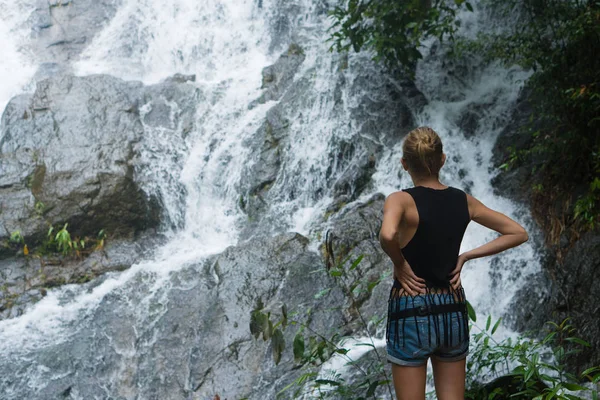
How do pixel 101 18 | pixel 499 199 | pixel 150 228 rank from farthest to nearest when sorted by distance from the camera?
pixel 101 18
pixel 150 228
pixel 499 199

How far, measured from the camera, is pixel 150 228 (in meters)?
8.88

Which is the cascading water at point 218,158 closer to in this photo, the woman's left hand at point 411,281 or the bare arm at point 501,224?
the woman's left hand at point 411,281

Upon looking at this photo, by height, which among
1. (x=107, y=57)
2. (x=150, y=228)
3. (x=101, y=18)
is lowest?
(x=150, y=228)

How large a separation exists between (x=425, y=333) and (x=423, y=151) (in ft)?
2.51

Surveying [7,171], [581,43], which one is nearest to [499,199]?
[581,43]

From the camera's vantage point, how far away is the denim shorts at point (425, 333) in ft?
7.87

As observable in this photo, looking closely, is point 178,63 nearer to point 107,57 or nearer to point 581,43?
point 107,57

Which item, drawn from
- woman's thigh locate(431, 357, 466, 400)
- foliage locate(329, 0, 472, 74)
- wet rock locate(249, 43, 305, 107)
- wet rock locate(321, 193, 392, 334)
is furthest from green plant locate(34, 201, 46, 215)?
woman's thigh locate(431, 357, 466, 400)

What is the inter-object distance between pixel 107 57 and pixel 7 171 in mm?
4287

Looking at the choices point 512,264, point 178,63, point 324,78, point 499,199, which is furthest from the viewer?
point 178,63

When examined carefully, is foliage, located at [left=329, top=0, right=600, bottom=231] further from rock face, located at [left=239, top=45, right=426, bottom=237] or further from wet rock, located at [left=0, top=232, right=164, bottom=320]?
wet rock, located at [left=0, top=232, right=164, bottom=320]

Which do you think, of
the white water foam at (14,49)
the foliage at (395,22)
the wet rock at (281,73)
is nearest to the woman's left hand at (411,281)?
the foliage at (395,22)

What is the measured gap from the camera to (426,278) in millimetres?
2410

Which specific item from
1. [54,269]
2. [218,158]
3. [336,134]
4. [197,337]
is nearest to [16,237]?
[54,269]
